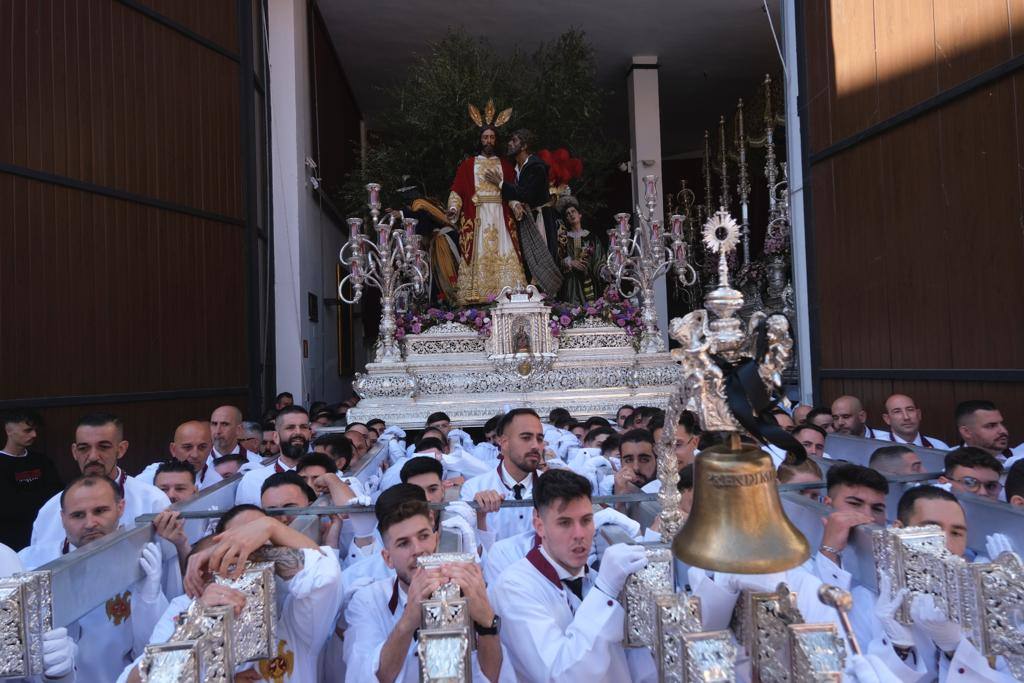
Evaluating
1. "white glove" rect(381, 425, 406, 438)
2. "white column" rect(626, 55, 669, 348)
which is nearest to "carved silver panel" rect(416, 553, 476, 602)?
"white glove" rect(381, 425, 406, 438)

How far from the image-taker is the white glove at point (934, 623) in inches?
89.2

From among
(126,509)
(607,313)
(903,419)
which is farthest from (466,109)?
(126,509)

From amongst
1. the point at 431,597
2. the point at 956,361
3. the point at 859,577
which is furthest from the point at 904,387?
the point at 431,597

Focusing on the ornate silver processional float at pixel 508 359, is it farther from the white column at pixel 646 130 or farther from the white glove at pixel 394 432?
the white column at pixel 646 130

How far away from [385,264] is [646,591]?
25.5 feet

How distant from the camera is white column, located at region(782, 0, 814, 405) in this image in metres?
9.15

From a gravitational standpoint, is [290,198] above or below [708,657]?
above

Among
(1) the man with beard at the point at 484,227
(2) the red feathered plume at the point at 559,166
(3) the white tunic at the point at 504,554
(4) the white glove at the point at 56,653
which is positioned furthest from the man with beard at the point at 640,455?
(2) the red feathered plume at the point at 559,166

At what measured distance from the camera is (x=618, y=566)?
7.36 feet

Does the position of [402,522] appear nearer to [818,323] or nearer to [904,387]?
[904,387]

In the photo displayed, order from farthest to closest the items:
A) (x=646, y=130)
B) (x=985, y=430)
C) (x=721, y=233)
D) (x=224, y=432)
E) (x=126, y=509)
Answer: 1. (x=646, y=130)
2. (x=224, y=432)
3. (x=985, y=430)
4. (x=126, y=509)
5. (x=721, y=233)

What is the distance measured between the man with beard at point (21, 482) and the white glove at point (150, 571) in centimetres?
209

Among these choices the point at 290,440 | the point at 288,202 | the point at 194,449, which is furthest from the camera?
the point at 288,202

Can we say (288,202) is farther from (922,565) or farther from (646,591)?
(922,565)
